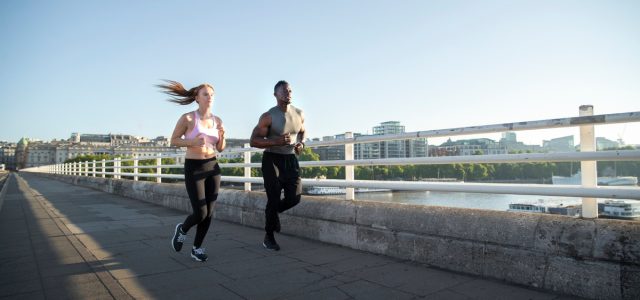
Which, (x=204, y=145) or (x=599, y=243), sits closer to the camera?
(x=599, y=243)

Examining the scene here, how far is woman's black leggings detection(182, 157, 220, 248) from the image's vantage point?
404cm

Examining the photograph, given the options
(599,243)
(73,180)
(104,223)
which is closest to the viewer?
(599,243)

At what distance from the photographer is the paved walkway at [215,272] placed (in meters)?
2.97

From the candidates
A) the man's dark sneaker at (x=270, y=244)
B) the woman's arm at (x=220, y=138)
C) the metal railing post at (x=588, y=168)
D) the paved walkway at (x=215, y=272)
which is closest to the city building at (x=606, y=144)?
the metal railing post at (x=588, y=168)

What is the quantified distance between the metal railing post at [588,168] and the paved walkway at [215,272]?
72cm

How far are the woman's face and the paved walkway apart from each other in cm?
163

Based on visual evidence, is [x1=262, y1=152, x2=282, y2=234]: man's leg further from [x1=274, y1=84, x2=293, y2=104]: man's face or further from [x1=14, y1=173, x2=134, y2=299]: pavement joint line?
[x1=14, y1=173, x2=134, y2=299]: pavement joint line

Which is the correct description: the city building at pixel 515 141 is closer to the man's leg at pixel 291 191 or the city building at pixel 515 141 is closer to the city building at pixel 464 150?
the city building at pixel 464 150

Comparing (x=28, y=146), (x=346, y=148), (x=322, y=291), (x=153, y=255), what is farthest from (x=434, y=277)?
(x=28, y=146)

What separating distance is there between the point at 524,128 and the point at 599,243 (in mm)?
1076

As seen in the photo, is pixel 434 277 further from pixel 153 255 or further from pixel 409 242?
pixel 153 255

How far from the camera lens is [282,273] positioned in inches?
139

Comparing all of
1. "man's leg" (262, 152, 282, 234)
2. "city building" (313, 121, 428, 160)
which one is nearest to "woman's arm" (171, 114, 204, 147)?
"man's leg" (262, 152, 282, 234)

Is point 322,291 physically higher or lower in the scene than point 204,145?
lower
